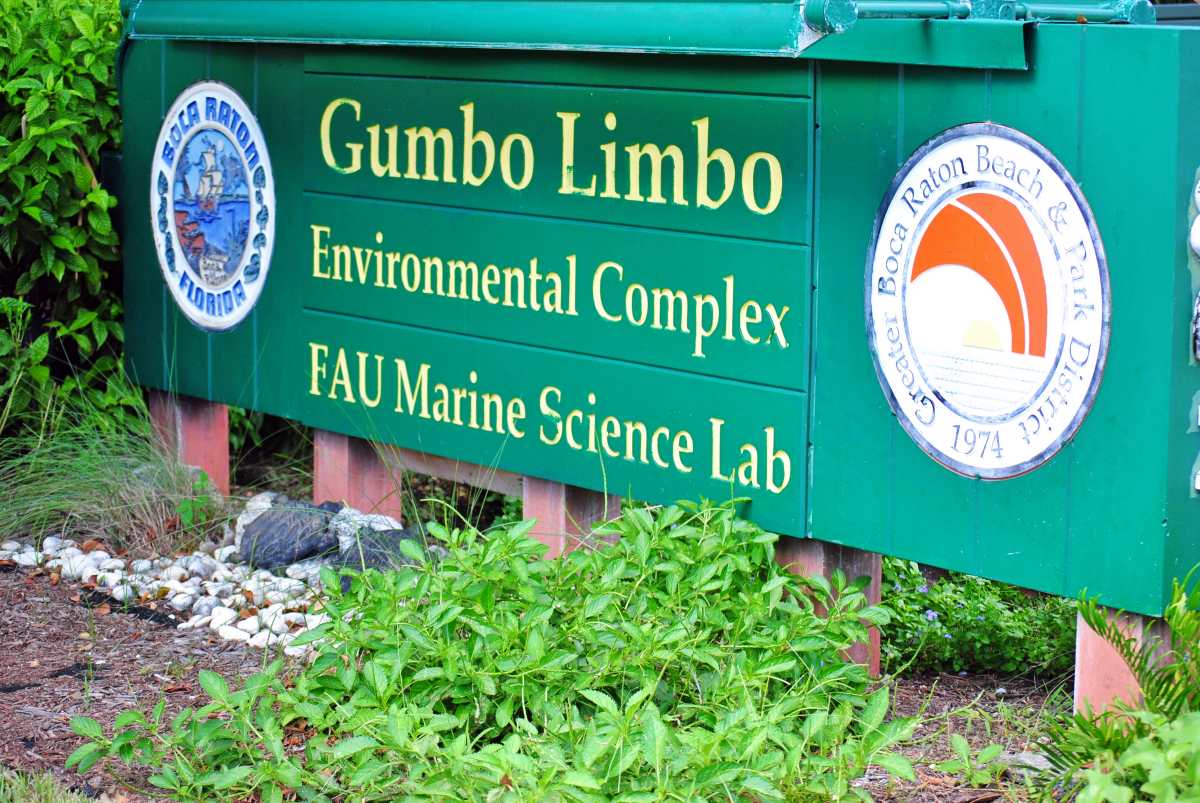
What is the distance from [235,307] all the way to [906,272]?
2.77 m

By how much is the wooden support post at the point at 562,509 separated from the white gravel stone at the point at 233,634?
2.95 ft

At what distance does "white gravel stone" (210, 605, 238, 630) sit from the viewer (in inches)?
188

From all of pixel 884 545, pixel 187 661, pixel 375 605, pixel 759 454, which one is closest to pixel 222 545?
pixel 187 661

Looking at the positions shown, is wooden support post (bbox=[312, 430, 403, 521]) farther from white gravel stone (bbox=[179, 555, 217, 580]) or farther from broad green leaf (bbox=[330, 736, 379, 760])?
broad green leaf (bbox=[330, 736, 379, 760])

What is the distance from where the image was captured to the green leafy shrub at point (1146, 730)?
281cm

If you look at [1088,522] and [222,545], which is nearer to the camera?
[1088,522]

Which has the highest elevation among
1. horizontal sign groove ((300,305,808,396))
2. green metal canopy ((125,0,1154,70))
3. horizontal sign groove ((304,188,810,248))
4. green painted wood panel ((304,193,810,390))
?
green metal canopy ((125,0,1154,70))

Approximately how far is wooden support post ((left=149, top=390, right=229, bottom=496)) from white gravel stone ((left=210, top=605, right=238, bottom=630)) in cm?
118

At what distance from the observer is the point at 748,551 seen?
4121 mm

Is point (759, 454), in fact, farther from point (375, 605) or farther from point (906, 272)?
point (375, 605)

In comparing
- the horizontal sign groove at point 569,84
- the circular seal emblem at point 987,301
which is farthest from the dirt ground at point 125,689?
the horizontal sign groove at point 569,84

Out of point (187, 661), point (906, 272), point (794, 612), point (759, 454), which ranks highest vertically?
point (906, 272)

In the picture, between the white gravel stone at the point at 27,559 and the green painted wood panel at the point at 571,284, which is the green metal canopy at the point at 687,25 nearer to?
the green painted wood panel at the point at 571,284

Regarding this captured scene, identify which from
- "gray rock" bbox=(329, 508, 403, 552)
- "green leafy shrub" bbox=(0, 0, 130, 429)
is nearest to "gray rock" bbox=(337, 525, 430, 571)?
"gray rock" bbox=(329, 508, 403, 552)
